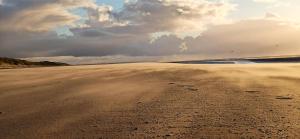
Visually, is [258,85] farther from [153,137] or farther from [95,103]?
[153,137]

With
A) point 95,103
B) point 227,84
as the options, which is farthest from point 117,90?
point 227,84

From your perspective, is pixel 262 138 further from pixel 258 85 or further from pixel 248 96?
pixel 258 85

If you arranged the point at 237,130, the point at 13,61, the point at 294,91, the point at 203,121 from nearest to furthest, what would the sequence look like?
the point at 237,130
the point at 203,121
the point at 294,91
the point at 13,61

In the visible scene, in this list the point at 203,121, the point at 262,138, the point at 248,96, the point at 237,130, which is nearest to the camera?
the point at 262,138

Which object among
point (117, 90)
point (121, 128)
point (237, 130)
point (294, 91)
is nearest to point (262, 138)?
point (237, 130)

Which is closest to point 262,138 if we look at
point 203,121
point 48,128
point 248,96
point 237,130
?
point 237,130

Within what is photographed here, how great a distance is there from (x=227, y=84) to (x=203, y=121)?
693 centimetres

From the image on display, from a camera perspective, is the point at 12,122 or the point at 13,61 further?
the point at 13,61

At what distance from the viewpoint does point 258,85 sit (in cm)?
1470

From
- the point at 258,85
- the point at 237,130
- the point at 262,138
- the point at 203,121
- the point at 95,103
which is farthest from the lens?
the point at 258,85

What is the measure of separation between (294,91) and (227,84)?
268 centimetres

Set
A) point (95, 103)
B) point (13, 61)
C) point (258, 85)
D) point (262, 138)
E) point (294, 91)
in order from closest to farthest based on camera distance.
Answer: point (262, 138) → point (95, 103) → point (294, 91) → point (258, 85) → point (13, 61)

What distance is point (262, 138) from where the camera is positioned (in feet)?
22.9

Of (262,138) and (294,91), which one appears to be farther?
(294,91)
